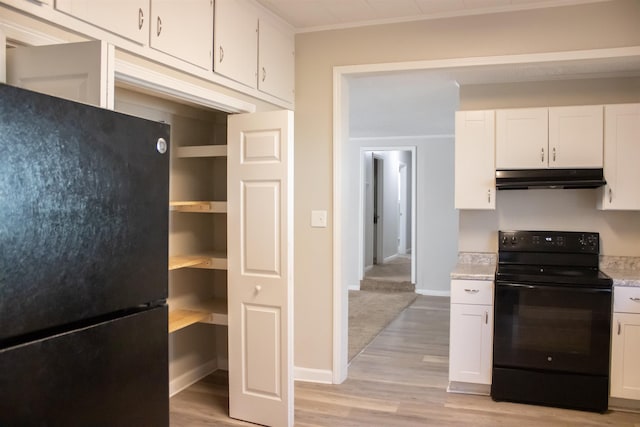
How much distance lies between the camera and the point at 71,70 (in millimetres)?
1504

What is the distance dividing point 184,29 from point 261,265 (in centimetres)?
138

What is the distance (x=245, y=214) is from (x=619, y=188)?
8.43 feet

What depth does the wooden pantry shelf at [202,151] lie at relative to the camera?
348 cm

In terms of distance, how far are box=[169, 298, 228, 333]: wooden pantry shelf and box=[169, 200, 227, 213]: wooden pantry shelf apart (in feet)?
2.32

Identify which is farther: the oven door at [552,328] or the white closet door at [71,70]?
the oven door at [552,328]

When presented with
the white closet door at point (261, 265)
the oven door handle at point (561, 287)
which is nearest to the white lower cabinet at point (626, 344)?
the oven door handle at point (561, 287)

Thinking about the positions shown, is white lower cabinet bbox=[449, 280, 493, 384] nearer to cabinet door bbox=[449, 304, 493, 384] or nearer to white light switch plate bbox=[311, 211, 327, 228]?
cabinet door bbox=[449, 304, 493, 384]

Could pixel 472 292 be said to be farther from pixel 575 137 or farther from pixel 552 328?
pixel 575 137

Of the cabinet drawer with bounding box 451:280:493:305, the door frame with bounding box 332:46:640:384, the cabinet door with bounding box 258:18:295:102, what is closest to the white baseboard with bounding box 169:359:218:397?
the door frame with bounding box 332:46:640:384

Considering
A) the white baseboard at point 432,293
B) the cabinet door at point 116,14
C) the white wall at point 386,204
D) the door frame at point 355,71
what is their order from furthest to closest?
the white wall at point 386,204 → the white baseboard at point 432,293 → the door frame at point 355,71 → the cabinet door at point 116,14

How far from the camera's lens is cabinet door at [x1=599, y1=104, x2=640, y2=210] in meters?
3.50

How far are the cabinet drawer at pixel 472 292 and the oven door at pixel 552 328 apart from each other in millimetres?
73

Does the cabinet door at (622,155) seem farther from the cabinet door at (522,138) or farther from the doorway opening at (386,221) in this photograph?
the doorway opening at (386,221)

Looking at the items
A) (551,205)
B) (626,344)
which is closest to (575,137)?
(551,205)
